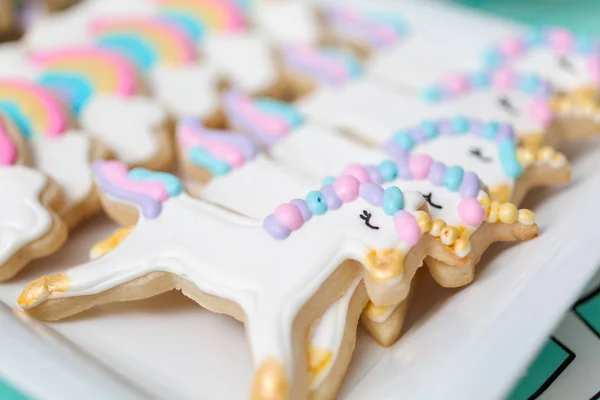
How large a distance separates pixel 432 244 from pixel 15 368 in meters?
0.38

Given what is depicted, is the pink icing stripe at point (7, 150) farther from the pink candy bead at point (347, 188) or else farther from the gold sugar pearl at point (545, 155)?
the gold sugar pearl at point (545, 155)

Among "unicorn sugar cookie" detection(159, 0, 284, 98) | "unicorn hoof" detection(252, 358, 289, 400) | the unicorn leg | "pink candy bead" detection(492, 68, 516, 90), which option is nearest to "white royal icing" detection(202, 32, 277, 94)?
"unicorn sugar cookie" detection(159, 0, 284, 98)

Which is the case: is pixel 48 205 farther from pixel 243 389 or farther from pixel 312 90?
pixel 312 90

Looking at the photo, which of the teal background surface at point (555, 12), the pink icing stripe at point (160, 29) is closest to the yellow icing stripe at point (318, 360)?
the pink icing stripe at point (160, 29)

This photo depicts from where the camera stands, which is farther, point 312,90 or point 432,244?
point 312,90

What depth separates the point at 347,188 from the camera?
2.23ft

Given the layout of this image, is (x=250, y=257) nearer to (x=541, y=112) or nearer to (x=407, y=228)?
(x=407, y=228)

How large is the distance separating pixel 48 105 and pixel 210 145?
216mm

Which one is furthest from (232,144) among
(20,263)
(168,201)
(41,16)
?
(41,16)

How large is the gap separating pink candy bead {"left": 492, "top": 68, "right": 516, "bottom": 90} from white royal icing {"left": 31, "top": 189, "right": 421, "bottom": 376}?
36cm

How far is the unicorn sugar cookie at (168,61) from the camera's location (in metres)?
0.96

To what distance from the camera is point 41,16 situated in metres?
1.12

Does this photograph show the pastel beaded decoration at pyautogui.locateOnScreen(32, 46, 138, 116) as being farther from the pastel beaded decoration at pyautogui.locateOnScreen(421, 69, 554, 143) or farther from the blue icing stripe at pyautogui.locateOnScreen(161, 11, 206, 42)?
the pastel beaded decoration at pyautogui.locateOnScreen(421, 69, 554, 143)

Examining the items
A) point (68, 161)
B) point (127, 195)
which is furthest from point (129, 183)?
point (68, 161)
